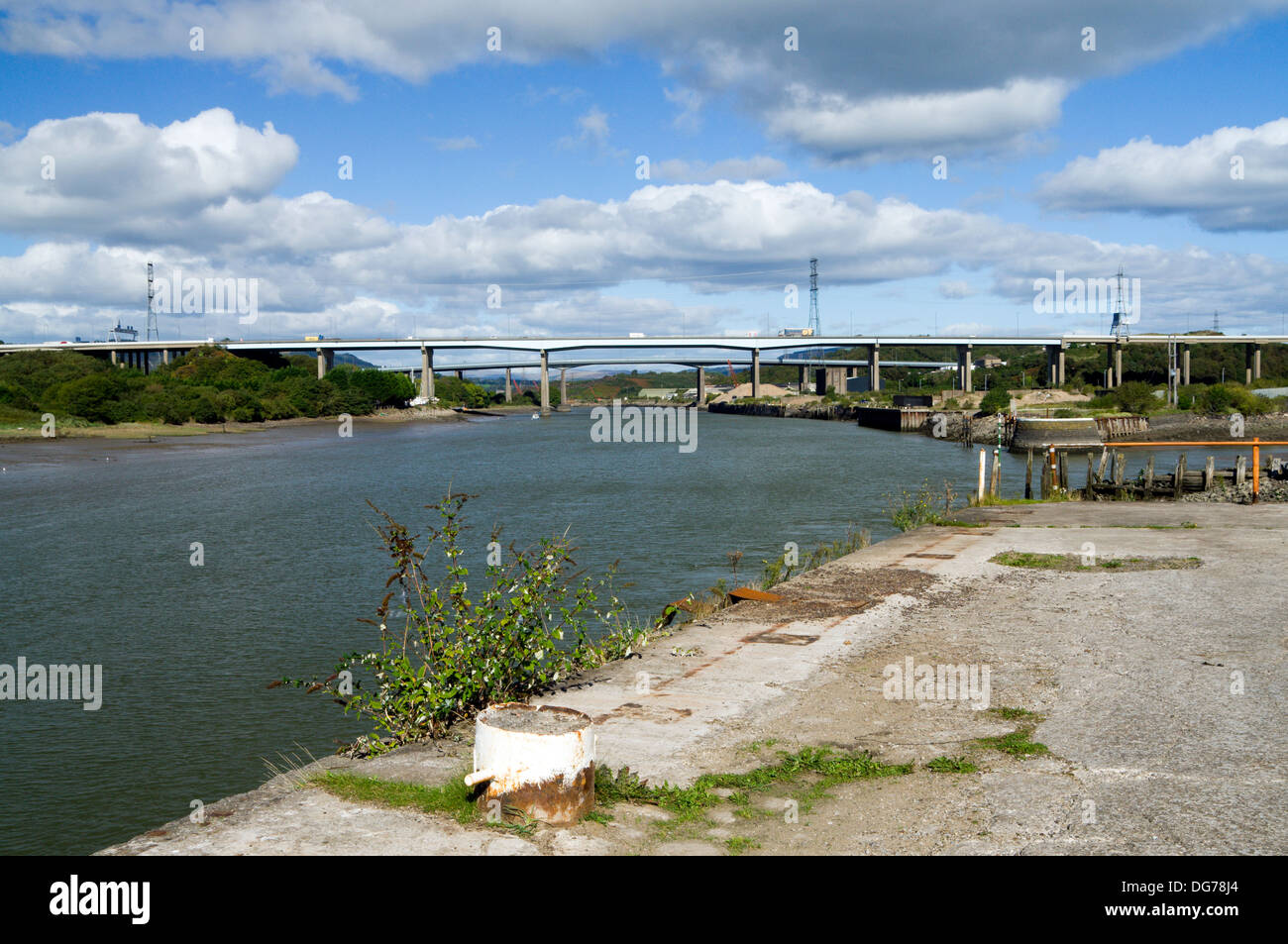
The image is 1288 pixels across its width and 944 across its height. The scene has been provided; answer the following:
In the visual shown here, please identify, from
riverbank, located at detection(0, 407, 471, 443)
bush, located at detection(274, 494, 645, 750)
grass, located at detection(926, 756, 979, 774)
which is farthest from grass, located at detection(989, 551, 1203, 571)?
riverbank, located at detection(0, 407, 471, 443)

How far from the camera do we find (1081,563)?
670 inches

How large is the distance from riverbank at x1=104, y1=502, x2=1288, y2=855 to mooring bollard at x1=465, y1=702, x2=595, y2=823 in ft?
0.49

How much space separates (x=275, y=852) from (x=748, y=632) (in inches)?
289

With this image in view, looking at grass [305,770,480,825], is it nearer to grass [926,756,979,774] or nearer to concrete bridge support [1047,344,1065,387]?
grass [926,756,979,774]

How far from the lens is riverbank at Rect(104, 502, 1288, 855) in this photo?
6168mm

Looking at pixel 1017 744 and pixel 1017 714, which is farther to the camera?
pixel 1017 714

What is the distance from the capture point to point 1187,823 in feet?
20.6

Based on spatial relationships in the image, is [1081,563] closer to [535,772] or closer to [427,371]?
[535,772]

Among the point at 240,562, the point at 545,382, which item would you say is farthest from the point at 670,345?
the point at 240,562

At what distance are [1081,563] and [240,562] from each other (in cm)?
1961

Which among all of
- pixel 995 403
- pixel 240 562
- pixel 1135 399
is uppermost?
pixel 1135 399

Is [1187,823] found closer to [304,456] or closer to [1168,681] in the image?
[1168,681]

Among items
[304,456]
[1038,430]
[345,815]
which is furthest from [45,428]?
[345,815]
